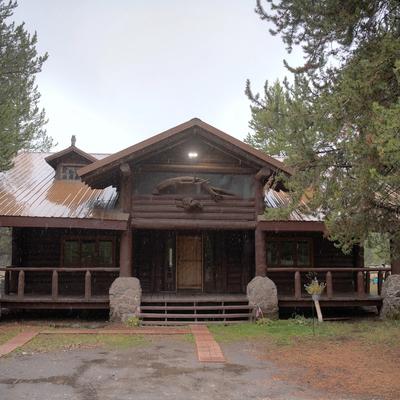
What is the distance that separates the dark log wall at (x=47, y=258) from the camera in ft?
59.0

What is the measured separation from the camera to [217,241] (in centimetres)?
1875

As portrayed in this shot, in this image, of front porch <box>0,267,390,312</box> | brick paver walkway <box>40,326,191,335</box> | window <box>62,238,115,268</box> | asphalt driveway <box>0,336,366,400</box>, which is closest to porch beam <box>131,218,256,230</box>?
front porch <box>0,267,390,312</box>

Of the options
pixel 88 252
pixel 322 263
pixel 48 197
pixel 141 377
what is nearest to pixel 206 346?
pixel 141 377

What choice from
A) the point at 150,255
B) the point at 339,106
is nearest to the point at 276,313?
the point at 150,255

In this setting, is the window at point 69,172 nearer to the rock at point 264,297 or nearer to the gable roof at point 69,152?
the gable roof at point 69,152

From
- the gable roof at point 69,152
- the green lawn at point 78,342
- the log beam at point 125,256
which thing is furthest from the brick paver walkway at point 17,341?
the gable roof at point 69,152

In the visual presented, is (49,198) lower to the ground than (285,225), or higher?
higher

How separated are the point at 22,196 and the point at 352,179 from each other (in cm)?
1267

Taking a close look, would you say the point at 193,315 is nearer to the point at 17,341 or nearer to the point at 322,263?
the point at 17,341

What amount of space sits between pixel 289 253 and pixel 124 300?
699 centimetres

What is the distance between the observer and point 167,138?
51.1 feet

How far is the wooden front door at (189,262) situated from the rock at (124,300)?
3.51 m

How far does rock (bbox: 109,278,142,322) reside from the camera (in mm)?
15078

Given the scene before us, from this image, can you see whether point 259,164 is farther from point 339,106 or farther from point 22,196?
point 22,196
